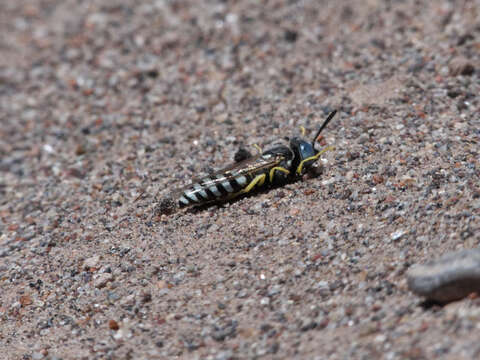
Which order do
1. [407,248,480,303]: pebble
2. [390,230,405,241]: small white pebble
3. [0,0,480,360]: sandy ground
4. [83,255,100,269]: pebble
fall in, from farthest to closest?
[83,255,100,269]: pebble
[390,230,405,241]: small white pebble
[0,0,480,360]: sandy ground
[407,248,480,303]: pebble

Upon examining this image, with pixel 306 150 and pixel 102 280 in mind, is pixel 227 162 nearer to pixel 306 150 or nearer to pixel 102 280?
pixel 306 150

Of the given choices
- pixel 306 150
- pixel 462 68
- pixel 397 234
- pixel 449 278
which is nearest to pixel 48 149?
pixel 306 150

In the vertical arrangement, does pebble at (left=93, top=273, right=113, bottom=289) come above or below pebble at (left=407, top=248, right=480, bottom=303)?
above

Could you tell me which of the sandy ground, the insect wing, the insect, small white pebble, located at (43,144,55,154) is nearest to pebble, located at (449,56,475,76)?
the sandy ground

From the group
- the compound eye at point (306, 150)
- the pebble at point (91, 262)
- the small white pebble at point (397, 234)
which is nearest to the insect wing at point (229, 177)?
the compound eye at point (306, 150)

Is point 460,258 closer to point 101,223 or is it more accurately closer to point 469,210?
point 469,210

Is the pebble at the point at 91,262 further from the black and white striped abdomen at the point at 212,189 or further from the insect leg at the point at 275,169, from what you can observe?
the insect leg at the point at 275,169

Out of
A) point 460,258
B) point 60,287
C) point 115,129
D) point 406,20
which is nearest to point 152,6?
point 115,129

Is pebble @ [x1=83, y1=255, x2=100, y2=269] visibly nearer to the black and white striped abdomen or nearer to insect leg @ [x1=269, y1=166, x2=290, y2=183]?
the black and white striped abdomen
